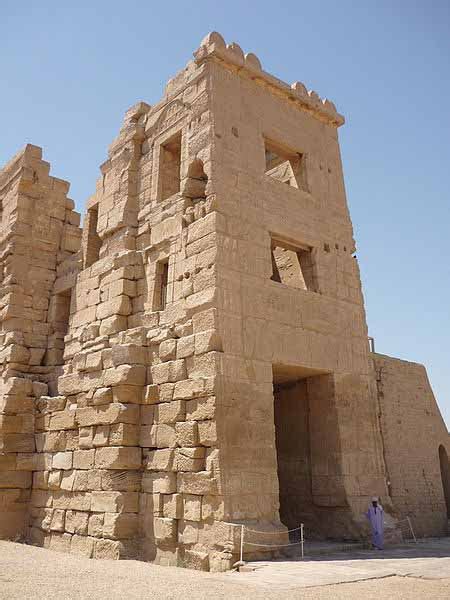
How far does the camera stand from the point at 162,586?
559 centimetres

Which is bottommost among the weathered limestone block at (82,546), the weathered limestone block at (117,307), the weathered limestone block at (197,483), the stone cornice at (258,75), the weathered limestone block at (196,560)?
the weathered limestone block at (196,560)

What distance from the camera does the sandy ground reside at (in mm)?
5004

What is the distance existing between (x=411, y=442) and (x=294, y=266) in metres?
4.28

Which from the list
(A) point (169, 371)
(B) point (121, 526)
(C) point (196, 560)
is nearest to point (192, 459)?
(C) point (196, 560)

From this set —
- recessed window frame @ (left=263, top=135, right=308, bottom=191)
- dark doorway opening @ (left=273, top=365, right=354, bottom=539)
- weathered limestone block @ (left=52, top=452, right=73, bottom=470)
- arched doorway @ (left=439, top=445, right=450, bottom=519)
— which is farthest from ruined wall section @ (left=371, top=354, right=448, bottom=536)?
weathered limestone block @ (left=52, top=452, right=73, bottom=470)

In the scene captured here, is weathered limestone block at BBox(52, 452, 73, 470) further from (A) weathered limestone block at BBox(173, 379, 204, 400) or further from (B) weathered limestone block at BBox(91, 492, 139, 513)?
(A) weathered limestone block at BBox(173, 379, 204, 400)

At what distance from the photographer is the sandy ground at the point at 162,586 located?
5.00 m

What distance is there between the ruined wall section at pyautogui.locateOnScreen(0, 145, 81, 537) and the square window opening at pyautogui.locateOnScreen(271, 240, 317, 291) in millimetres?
4515

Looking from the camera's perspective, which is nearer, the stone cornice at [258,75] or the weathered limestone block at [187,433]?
the weathered limestone block at [187,433]

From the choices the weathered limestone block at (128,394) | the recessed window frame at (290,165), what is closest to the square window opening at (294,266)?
the recessed window frame at (290,165)

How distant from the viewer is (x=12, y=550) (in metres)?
8.35

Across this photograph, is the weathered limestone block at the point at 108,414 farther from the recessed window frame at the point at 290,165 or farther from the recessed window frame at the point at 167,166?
the recessed window frame at the point at 290,165

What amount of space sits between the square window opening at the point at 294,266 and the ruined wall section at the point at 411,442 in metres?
2.29

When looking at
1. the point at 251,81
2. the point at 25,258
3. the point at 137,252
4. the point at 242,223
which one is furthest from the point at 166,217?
the point at 25,258
